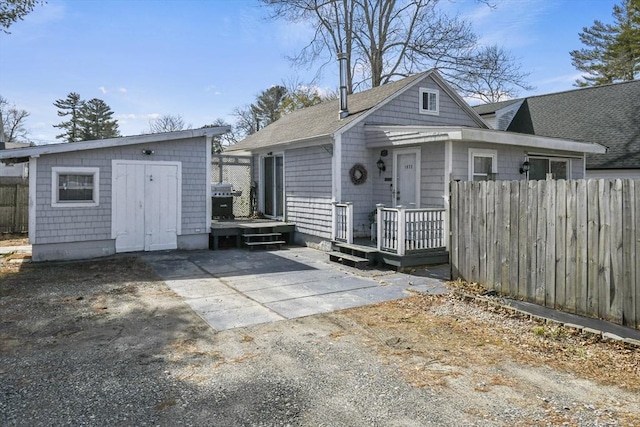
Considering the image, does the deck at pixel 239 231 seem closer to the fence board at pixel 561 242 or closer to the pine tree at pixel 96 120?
the fence board at pixel 561 242

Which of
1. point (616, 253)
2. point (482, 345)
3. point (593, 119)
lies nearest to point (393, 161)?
point (616, 253)

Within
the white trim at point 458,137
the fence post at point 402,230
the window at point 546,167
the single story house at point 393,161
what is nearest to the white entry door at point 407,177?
the single story house at point 393,161

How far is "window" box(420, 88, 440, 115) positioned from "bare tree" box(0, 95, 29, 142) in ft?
154

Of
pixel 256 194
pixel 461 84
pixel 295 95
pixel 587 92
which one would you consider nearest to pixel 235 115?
pixel 295 95

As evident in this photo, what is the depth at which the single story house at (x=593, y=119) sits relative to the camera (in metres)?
14.3

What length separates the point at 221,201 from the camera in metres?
13.7

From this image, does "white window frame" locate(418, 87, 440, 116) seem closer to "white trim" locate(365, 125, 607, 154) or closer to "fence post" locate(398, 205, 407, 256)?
"white trim" locate(365, 125, 607, 154)

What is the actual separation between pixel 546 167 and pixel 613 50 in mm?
22559

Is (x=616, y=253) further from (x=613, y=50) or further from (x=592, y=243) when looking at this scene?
(x=613, y=50)

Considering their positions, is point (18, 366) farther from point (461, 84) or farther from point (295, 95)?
point (295, 95)

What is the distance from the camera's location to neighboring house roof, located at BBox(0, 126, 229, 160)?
8.48 meters

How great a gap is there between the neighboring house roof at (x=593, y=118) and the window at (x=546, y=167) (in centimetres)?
315

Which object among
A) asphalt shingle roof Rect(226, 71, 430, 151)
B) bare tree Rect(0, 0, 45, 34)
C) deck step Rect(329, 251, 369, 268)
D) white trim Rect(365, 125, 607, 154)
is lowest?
deck step Rect(329, 251, 369, 268)

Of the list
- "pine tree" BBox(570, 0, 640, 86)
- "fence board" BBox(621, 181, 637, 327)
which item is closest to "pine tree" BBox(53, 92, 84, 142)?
"pine tree" BBox(570, 0, 640, 86)
